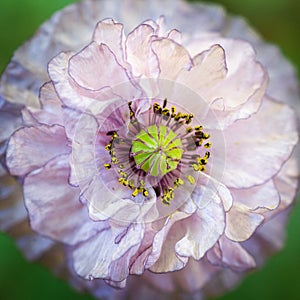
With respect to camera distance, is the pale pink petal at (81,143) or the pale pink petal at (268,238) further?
the pale pink petal at (268,238)

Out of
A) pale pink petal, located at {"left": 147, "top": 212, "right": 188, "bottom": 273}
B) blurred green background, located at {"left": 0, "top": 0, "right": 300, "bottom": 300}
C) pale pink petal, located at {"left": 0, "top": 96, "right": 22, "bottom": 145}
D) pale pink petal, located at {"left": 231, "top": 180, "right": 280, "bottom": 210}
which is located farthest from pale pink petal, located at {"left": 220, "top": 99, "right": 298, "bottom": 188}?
blurred green background, located at {"left": 0, "top": 0, "right": 300, "bottom": 300}

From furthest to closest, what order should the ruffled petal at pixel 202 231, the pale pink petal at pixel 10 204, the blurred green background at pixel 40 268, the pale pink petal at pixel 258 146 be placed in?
the blurred green background at pixel 40 268 → the pale pink petal at pixel 10 204 → the pale pink petal at pixel 258 146 → the ruffled petal at pixel 202 231

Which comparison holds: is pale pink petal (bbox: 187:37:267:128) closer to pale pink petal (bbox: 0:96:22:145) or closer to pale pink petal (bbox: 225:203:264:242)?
pale pink petal (bbox: 225:203:264:242)

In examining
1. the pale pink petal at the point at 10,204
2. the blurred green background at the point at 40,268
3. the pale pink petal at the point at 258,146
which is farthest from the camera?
the blurred green background at the point at 40,268

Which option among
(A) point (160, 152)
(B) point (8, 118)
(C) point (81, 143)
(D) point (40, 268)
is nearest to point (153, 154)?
(A) point (160, 152)

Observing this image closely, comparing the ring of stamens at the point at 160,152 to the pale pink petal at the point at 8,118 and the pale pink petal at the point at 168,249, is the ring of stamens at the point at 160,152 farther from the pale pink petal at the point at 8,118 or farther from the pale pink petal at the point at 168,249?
the pale pink petal at the point at 8,118

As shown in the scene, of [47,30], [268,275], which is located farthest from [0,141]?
[268,275]

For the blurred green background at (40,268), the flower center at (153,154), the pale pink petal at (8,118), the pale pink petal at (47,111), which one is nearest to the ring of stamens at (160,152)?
the flower center at (153,154)

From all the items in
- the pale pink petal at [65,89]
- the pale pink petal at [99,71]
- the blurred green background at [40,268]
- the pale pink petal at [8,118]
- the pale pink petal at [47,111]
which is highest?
the pale pink petal at [99,71]
